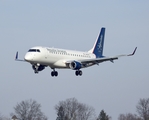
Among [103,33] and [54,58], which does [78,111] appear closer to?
[103,33]

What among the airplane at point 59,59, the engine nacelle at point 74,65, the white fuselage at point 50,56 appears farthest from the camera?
the engine nacelle at point 74,65

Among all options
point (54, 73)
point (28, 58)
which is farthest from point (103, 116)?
point (28, 58)

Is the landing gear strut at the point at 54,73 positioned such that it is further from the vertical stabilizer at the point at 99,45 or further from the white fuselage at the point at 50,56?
the vertical stabilizer at the point at 99,45

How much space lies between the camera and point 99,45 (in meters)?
164

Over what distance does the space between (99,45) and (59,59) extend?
727 inches

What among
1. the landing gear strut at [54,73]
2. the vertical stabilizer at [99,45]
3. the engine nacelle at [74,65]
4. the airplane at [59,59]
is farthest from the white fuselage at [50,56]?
the vertical stabilizer at [99,45]

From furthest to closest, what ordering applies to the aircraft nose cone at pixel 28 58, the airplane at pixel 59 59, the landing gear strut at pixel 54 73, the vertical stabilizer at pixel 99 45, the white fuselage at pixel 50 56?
the vertical stabilizer at pixel 99 45 → the landing gear strut at pixel 54 73 → the airplane at pixel 59 59 → the white fuselage at pixel 50 56 → the aircraft nose cone at pixel 28 58

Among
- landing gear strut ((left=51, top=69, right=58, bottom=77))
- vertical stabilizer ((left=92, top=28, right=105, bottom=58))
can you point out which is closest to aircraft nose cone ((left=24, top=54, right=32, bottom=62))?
landing gear strut ((left=51, top=69, right=58, bottom=77))

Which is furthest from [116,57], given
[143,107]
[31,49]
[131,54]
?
[143,107]

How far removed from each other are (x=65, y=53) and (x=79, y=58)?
4099 millimetres

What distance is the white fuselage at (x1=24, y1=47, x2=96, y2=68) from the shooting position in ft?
472

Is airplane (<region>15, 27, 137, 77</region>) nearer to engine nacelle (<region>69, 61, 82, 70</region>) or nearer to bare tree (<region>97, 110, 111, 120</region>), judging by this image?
engine nacelle (<region>69, 61, 82, 70</region>)

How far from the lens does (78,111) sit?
177 meters

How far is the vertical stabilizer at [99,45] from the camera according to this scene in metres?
161
